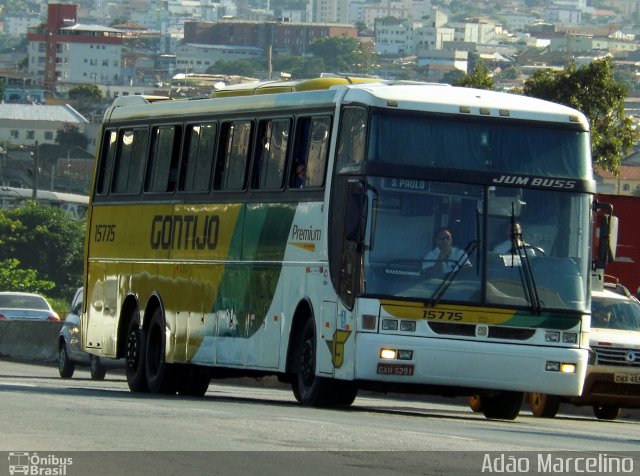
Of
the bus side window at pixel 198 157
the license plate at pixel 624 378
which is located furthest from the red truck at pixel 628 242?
the bus side window at pixel 198 157

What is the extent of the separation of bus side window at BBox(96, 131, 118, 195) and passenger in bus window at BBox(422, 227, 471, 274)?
771 cm

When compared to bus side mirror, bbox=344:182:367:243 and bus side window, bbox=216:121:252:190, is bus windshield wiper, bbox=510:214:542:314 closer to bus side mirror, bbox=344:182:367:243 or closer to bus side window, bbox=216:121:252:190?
bus side mirror, bbox=344:182:367:243

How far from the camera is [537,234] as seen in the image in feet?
59.2

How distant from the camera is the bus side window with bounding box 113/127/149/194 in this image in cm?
2339

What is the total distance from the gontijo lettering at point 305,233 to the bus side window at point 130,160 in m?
4.59

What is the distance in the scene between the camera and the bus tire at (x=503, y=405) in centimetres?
1972

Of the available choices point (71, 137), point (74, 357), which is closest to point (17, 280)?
point (74, 357)

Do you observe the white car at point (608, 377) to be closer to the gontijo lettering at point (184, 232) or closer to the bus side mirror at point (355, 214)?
the gontijo lettering at point (184, 232)

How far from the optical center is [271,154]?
19.9 meters

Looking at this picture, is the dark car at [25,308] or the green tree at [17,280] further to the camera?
the green tree at [17,280]

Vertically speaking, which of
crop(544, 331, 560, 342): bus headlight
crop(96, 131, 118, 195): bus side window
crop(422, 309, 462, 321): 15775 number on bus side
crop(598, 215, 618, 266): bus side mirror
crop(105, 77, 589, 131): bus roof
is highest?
crop(105, 77, 589, 131): bus roof

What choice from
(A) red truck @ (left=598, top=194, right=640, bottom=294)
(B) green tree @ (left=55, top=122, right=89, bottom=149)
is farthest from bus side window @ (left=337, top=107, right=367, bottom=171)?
(B) green tree @ (left=55, top=122, right=89, bottom=149)

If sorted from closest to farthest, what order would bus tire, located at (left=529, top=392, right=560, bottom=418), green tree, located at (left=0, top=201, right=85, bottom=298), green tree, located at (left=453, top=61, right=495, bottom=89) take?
bus tire, located at (left=529, top=392, right=560, bottom=418) < green tree, located at (left=453, top=61, right=495, bottom=89) < green tree, located at (left=0, top=201, right=85, bottom=298)

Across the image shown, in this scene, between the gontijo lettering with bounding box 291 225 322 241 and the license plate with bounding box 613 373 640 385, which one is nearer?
the gontijo lettering with bounding box 291 225 322 241
